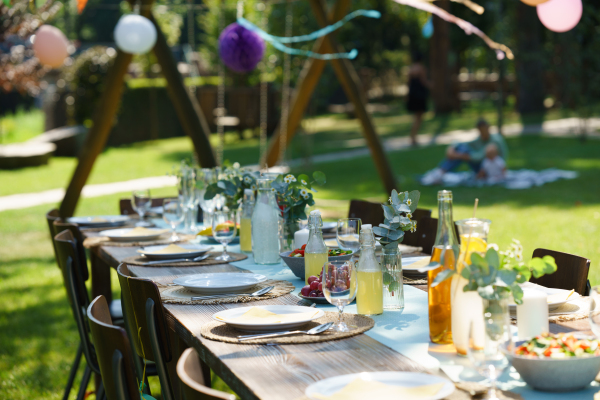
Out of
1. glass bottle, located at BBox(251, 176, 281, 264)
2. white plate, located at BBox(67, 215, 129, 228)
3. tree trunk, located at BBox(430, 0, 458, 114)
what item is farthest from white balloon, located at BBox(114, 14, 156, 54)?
tree trunk, located at BBox(430, 0, 458, 114)

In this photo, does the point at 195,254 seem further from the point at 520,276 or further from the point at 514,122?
the point at 514,122

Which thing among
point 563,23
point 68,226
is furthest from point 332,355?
point 563,23

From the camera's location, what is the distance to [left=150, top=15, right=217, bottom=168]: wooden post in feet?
18.6

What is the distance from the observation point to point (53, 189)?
35.2 feet

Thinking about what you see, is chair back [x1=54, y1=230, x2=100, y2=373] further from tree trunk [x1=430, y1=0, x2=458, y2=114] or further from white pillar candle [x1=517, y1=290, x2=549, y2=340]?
tree trunk [x1=430, y1=0, x2=458, y2=114]

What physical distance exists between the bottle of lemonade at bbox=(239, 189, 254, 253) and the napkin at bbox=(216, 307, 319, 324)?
41.2 inches

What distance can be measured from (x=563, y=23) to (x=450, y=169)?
561cm

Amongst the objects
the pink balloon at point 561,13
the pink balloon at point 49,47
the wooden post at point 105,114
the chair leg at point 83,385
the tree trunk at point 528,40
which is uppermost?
the tree trunk at point 528,40

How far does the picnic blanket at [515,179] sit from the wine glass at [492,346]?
8013mm

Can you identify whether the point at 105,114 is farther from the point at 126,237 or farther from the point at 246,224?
the point at 246,224

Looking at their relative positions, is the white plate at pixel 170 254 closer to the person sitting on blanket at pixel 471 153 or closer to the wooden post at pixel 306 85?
the wooden post at pixel 306 85

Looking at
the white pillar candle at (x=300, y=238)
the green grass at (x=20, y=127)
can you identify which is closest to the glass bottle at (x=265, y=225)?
the white pillar candle at (x=300, y=238)

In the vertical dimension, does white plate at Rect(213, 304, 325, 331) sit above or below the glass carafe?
below

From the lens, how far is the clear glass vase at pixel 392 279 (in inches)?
72.8
